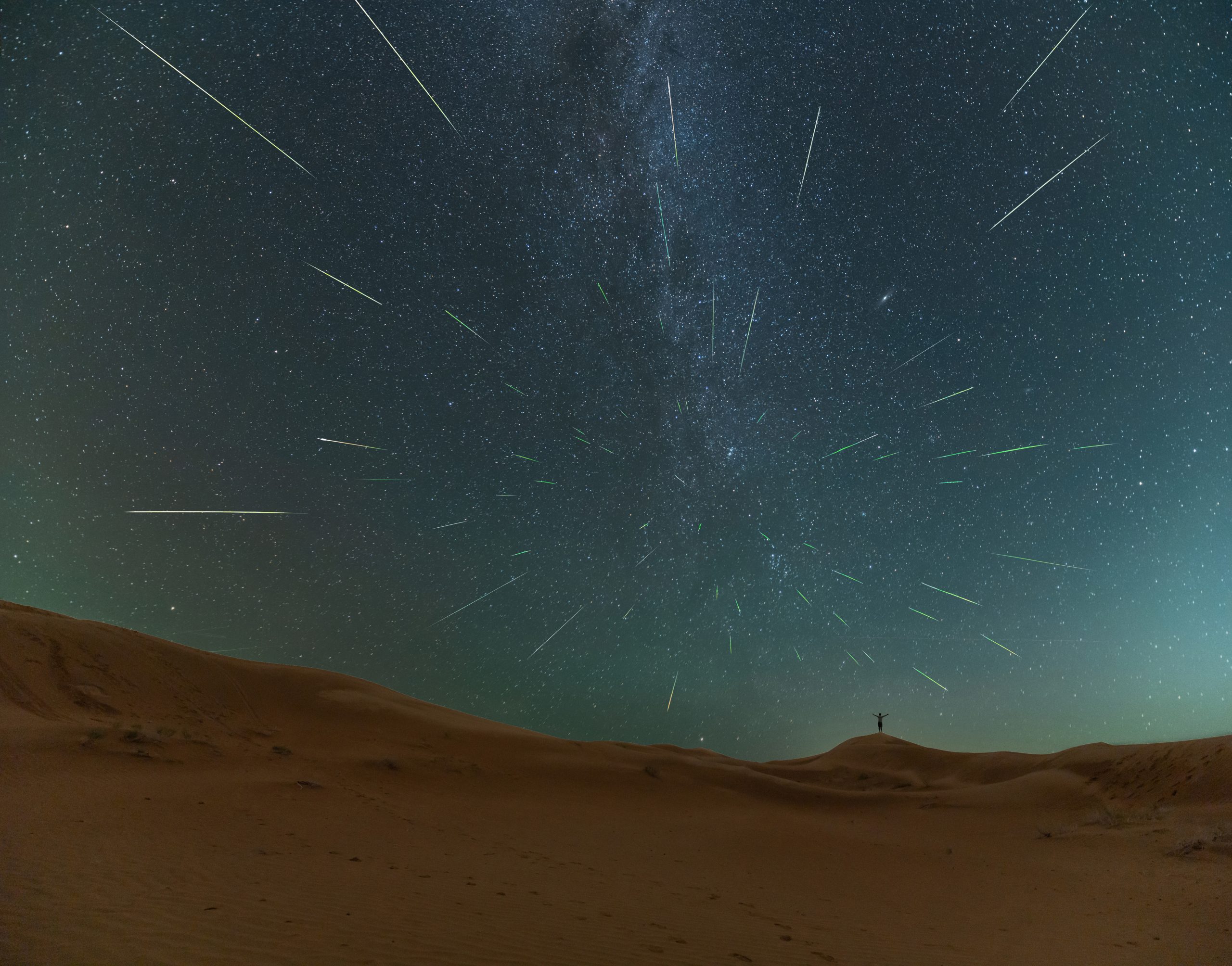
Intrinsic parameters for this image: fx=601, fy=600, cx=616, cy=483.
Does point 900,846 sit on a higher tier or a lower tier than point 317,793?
lower

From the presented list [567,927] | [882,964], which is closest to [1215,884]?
[882,964]

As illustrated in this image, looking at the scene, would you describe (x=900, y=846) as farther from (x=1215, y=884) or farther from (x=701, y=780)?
(x=701, y=780)

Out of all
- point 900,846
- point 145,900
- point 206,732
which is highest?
point 206,732

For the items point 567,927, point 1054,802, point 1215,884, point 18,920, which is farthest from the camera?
point 1054,802

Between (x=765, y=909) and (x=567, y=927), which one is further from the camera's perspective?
(x=765, y=909)

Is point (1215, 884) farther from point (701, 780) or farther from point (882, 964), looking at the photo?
point (701, 780)

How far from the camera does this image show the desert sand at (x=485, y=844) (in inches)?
223

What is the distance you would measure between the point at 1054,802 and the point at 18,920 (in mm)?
27499

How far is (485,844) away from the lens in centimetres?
1042

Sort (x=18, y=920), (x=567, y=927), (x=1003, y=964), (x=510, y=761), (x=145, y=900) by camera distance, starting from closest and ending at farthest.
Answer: (x=18, y=920) < (x=145, y=900) < (x=567, y=927) < (x=1003, y=964) < (x=510, y=761)

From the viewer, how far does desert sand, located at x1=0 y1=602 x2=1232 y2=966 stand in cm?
566

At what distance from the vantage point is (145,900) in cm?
560

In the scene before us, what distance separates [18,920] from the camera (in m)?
4.73

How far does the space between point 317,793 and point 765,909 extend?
8.97 meters
